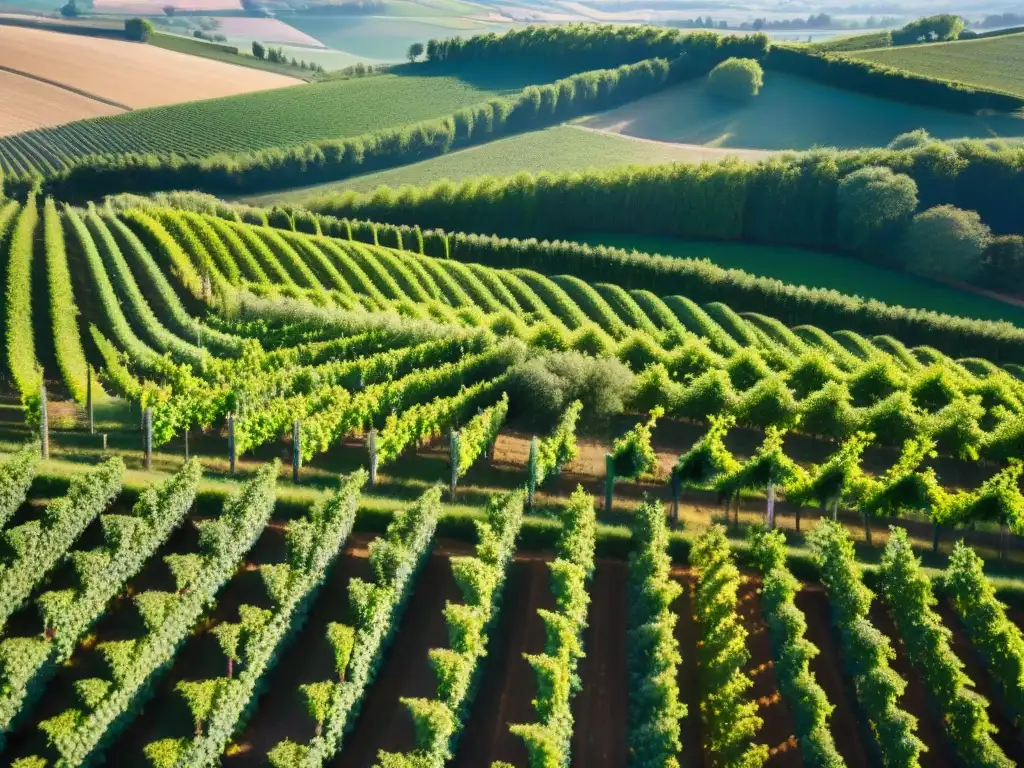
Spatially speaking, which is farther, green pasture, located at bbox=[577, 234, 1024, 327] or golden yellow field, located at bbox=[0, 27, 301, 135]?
golden yellow field, located at bbox=[0, 27, 301, 135]

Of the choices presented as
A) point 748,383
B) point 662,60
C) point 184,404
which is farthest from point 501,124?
point 184,404

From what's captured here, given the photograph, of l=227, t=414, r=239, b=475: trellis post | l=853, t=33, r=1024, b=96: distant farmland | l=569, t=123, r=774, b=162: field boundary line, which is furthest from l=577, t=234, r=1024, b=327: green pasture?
l=227, t=414, r=239, b=475: trellis post

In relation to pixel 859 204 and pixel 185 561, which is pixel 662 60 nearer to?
pixel 859 204

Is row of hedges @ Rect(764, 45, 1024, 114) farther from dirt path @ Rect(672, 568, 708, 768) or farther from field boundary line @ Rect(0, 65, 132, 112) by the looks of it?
dirt path @ Rect(672, 568, 708, 768)

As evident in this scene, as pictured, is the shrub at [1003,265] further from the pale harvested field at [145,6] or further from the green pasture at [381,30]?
the pale harvested field at [145,6]

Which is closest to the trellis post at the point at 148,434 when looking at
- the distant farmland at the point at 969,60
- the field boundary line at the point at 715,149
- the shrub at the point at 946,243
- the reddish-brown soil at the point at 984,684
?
the reddish-brown soil at the point at 984,684

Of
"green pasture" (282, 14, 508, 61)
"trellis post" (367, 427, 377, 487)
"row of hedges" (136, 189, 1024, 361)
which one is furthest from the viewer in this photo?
"green pasture" (282, 14, 508, 61)

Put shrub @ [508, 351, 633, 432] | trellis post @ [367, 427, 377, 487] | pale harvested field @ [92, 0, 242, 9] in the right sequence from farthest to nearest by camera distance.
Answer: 1. pale harvested field @ [92, 0, 242, 9]
2. shrub @ [508, 351, 633, 432]
3. trellis post @ [367, 427, 377, 487]

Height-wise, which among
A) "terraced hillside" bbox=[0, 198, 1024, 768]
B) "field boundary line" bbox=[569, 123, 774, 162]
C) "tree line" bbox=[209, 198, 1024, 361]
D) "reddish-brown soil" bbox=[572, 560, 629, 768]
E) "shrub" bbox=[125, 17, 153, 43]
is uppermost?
"shrub" bbox=[125, 17, 153, 43]
